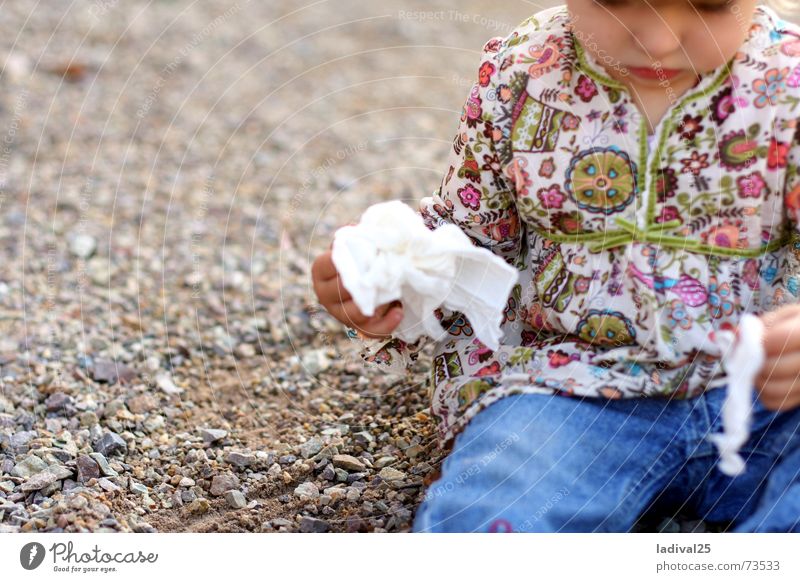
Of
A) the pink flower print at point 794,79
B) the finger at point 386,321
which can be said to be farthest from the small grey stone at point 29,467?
the pink flower print at point 794,79

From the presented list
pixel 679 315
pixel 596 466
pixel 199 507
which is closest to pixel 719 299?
pixel 679 315

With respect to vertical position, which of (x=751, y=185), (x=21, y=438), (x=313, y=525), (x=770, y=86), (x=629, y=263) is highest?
(x=770, y=86)

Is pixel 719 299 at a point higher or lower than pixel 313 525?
higher

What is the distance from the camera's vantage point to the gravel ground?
5.15 feet

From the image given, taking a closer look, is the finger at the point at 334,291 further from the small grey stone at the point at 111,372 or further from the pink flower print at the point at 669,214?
the small grey stone at the point at 111,372

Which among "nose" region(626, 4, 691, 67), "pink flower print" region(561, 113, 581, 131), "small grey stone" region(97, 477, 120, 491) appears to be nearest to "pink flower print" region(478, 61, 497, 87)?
"pink flower print" region(561, 113, 581, 131)

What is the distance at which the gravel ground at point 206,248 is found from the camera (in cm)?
157

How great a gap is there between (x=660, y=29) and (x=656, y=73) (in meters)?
0.07

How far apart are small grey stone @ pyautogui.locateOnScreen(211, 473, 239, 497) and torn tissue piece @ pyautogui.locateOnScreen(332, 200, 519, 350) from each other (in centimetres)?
45

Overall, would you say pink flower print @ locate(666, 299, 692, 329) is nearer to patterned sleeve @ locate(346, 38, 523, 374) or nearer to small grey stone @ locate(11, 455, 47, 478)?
patterned sleeve @ locate(346, 38, 523, 374)

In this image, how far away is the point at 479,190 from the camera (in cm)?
142

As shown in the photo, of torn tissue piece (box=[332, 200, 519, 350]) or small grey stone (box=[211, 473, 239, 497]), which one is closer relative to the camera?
torn tissue piece (box=[332, 200, 519, 350])

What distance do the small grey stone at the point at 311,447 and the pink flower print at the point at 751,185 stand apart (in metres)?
0.81

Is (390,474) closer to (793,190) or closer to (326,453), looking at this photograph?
(326,453)
